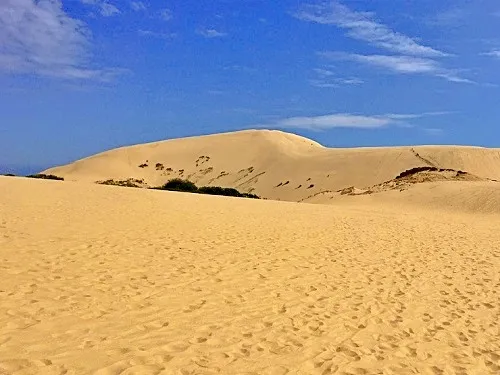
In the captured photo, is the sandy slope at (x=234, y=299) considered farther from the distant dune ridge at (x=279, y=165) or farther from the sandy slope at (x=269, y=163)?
the sandy slope at (x=269, y=163)

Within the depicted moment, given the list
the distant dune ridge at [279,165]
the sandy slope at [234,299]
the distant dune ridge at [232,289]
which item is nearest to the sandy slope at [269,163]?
the distant dune ridge at [279,165]

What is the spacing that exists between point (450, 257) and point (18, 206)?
12755mm

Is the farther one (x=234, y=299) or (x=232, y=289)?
(x=232, y=289)

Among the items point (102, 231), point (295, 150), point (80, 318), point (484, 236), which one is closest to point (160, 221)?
point (102, 231)

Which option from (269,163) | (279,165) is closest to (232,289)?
(279,165)

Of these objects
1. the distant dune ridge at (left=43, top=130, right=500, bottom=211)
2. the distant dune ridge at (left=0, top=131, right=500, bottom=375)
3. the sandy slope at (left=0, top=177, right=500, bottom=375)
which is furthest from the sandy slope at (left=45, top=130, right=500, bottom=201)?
the sandy slope at (left=0, top=177, right=500, bottom=375)

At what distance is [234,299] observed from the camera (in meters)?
7.28

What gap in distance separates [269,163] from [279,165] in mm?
2321

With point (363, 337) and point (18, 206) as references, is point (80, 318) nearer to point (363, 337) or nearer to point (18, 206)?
point (363, 337)

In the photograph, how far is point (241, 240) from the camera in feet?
41.7

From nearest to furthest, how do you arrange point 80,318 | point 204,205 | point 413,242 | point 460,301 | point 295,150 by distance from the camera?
point 80,318
point 460,301
point 413,242
point 204,205
point 295,150

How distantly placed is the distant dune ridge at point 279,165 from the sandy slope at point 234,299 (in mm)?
18223

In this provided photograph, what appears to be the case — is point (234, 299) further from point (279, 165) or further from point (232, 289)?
point (279, 165)

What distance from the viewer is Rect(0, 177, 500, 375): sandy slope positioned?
514 cm
